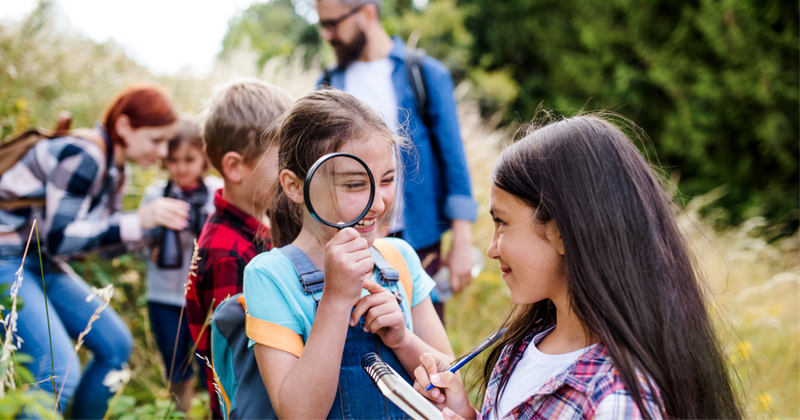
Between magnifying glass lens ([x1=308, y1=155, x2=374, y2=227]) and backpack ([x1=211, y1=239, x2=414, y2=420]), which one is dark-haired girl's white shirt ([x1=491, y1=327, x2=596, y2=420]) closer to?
backpack ([x1=211, y1=239, x2=414, y2=420])

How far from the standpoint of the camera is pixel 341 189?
4.50ft

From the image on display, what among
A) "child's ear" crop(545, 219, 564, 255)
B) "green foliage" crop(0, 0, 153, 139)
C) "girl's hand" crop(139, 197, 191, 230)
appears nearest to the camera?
"child's ear" crop(545, 219, 564, 255)

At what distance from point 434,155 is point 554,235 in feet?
6.09

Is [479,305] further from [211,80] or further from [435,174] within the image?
[211,80]

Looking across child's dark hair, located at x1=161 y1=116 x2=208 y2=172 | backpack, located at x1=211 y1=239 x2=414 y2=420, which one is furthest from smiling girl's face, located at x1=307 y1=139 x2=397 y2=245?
child's dark hair, located at x1=161 y1=116 x2=208 y2=172

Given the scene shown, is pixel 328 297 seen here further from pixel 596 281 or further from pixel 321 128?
pixel 596 281

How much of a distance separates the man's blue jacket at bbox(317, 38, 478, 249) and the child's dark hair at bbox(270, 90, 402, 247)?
1387 mm

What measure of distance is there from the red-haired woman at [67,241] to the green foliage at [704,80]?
545 centimetres

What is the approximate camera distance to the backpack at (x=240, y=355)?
1.38 meters

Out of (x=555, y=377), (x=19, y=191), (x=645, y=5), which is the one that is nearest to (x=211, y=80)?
(x=19, y=191)

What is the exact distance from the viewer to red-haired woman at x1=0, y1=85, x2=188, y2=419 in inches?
90.4

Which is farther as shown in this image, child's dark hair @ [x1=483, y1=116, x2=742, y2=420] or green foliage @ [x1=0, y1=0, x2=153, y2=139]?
green foliage @ [x1=0, y1=0, x2=153, y2=139]

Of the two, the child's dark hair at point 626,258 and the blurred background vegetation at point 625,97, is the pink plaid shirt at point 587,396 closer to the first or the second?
the child's dark hair at point 626,258

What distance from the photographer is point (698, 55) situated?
32.0 ft
